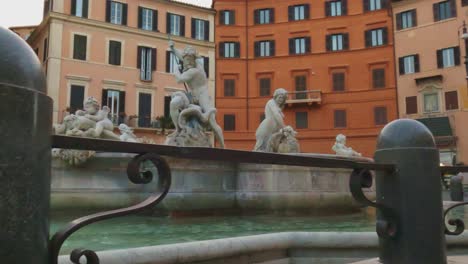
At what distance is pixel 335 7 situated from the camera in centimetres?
3572

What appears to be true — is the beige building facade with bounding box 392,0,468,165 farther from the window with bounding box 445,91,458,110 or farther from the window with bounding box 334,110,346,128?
the window with bounding box 334,110,346,128

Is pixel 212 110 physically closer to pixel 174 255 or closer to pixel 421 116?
pixel 174 255

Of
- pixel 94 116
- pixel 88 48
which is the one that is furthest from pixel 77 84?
pixel 94 116

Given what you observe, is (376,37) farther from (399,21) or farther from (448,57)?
(448,57)

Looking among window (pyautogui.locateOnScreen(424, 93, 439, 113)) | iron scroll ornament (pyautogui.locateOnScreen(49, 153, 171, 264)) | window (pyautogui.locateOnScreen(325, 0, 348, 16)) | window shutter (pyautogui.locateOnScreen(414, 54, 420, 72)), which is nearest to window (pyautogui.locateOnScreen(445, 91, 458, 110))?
window (pyautogui.locateOnScreen(424, 93, 439, 113))

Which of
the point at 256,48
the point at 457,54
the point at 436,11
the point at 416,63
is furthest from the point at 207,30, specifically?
the point at 457,54

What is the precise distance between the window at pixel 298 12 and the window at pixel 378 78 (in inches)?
274

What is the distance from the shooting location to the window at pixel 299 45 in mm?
35875

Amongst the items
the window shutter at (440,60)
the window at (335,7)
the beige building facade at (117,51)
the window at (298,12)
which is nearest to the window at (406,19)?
the window shutter at (440,60)

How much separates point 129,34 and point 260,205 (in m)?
27.2

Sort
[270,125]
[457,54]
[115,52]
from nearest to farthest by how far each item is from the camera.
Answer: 1. [270,125]
2. [457,54]
3. [115,52]

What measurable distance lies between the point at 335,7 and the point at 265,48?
20.6 feet

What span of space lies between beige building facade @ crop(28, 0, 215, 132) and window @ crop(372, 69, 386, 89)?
12182 millimetres

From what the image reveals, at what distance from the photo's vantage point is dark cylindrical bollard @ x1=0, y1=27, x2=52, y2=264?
3.51ft
